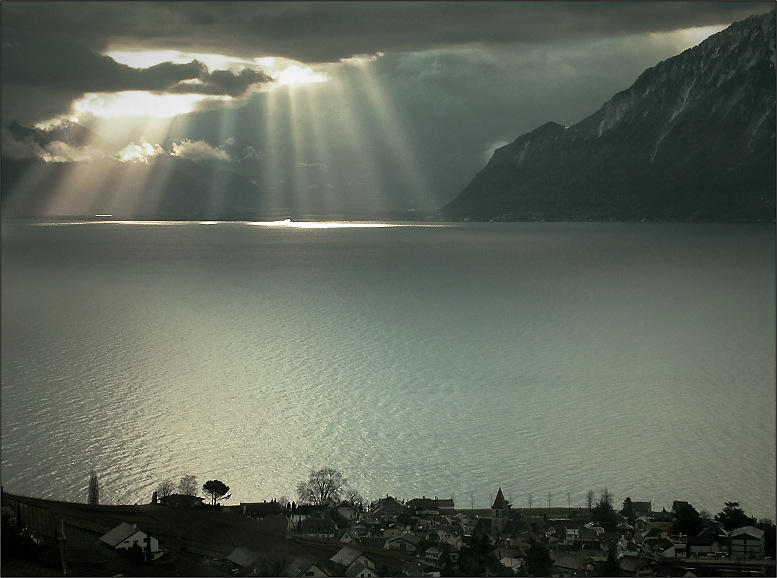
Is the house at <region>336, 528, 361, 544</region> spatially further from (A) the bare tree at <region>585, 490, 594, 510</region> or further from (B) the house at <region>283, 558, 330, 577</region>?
(A) the bare tree at <region>585, 490, 594, 510</region>

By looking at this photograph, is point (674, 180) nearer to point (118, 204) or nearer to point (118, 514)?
point (118, 204)

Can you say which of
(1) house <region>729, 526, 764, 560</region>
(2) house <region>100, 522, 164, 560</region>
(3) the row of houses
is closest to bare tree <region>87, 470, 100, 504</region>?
(3) the row of houses

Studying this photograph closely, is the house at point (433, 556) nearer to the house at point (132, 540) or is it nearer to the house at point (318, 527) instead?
the house at point (318, 527)

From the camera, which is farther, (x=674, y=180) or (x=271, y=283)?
(x=674, y=180)

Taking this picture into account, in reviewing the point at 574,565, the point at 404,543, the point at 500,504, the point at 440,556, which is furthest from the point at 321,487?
the point at 574,565

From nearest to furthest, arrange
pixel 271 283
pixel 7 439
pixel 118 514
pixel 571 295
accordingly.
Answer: pixel 118 514 → pixel 7 439 → pixel 571 295 → pixel 271 283

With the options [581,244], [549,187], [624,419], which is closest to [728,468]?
[624,419]
